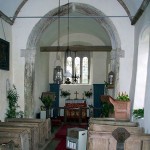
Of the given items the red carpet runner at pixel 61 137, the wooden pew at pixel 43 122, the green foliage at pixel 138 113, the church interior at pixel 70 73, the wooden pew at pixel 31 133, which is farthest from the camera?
the red carpet runner at pixel 61 137

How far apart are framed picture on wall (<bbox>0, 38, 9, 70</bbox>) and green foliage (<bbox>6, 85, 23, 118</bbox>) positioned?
30.4 inches

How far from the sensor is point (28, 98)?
8.66 meters

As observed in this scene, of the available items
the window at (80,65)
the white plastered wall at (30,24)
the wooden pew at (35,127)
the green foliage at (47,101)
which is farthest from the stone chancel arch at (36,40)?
the window at (80,65)

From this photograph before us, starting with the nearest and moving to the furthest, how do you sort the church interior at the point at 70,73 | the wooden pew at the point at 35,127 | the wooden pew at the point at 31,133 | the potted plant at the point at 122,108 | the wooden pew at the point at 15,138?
the wooden pew at the point at 15,138 < the wooden pew at the point at 31,133 < the church interior at the point at 70,73 < the wooden pew at the point at 35,127 < the potted plant at the point at 122,108

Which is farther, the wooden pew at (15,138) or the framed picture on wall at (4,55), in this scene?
the framed picture on wall at (4,55)

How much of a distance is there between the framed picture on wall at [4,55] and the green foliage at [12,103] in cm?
77

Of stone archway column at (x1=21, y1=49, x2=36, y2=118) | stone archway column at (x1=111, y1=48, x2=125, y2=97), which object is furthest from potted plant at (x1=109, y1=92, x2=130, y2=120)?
stone archway column at (x1=21, y1=49, x2=36, y2=118)

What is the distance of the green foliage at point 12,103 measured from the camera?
26.7ft

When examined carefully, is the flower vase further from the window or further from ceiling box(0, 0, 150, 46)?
the window

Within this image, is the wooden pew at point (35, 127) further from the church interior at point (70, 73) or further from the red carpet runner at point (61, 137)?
the red carpet runner at point (61, 137)

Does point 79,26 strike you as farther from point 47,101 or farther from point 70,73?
point 70,73

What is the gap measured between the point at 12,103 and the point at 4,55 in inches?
57.8

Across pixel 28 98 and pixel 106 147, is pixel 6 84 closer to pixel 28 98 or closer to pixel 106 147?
pixel 28 98

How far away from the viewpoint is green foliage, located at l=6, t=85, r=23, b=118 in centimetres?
813
